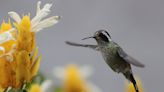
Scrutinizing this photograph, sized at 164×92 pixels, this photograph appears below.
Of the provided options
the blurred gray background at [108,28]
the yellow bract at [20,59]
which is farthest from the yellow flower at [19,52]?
the blurred gray background at [108,28]

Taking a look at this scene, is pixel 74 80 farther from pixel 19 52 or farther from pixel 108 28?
pixel 108 28

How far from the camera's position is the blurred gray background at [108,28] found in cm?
322

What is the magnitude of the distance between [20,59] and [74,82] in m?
0.06

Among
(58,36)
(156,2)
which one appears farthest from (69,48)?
(156,2)

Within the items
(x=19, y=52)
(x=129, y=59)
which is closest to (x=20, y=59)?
(x=19, y=52)

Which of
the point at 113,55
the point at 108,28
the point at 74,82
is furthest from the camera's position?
the point at 108,28

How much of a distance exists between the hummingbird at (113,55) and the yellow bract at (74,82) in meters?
0.03

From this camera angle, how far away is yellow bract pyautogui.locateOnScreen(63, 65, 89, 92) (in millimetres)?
592

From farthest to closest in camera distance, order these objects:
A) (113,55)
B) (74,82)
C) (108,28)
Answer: (108,28), (113,55), (74,82)

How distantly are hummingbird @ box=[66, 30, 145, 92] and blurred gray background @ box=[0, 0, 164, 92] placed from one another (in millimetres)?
2304

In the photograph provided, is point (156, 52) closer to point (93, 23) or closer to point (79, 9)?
point (93, 23)

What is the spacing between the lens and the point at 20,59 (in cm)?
62

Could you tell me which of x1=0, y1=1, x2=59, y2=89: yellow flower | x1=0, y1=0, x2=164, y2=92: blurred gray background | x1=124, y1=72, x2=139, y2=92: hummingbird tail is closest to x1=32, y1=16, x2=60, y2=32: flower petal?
x1=0, y1=1, x2=59, y2=89: yellow flower

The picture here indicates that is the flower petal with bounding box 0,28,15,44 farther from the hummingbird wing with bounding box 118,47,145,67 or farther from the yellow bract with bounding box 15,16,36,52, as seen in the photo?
the hummingbird wing with bounding box 118,47,145,67
